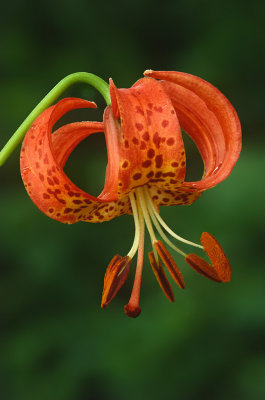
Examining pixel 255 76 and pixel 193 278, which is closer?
pixel 193 278

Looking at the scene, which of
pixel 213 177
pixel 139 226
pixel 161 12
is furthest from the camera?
pixel 161 12

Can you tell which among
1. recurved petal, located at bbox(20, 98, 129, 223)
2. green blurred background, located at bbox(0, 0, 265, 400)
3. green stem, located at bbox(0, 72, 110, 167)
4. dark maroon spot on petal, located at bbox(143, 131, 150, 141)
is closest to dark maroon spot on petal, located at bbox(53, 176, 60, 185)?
recurved petal, located at bbox(20, 98, 129, 223)

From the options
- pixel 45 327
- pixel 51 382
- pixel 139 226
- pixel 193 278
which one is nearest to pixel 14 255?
pixel 45 327

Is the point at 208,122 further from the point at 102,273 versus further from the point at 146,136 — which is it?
the point at 102,273

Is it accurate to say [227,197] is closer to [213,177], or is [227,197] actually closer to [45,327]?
[45,327]

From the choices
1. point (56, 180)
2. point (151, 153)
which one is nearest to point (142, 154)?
point (151, 153)

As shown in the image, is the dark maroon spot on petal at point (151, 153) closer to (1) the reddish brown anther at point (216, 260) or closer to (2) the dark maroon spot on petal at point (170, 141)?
(2) the dark maroon spot on petal at point (170, 141)

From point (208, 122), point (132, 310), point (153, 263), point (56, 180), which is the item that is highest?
point (208, 122)
